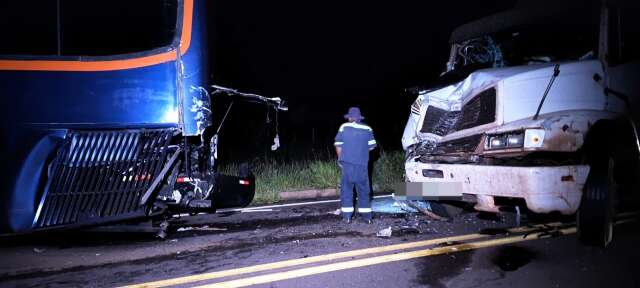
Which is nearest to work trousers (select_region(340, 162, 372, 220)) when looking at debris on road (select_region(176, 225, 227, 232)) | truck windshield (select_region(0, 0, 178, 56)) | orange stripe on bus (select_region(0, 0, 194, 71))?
debris on road (select_region(176, 225, 227, 232))

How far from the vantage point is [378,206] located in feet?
21.2

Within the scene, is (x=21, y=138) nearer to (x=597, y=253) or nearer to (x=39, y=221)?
(x=39, y=221)

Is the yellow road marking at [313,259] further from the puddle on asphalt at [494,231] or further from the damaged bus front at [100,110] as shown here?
the damaged bus front at [100,110]

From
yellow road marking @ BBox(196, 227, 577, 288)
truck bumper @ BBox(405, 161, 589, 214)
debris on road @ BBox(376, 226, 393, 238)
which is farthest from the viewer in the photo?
debris on road @ BBox(376, 226, 393, 238)

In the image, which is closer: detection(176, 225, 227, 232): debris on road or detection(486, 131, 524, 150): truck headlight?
detection(486, 131, 524, 150): truck headlight

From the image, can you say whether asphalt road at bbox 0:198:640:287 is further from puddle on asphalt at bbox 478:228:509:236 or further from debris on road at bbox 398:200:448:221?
debris on road at bbox 398:200:448:221

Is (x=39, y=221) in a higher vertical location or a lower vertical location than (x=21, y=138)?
lower

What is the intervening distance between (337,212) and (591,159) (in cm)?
309

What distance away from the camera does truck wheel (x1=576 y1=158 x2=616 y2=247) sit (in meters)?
3.95

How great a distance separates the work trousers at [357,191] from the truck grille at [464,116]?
35.4 inches

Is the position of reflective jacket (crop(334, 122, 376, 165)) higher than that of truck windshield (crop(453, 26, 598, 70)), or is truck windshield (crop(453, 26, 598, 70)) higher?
truck windshield (crop(453, 26, 598, 70))

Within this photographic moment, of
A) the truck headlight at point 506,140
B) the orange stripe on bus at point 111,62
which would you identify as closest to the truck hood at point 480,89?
the truck headlight at point 506,140

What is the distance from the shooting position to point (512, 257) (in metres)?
3.84

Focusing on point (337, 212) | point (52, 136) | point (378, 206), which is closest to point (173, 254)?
point (52, 136)
